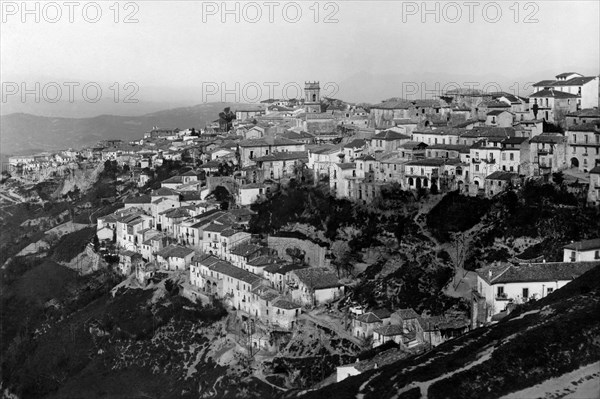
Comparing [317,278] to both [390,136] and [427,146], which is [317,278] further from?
[390,136]

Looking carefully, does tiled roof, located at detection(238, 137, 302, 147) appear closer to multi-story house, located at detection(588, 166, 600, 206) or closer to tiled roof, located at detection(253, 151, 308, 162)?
tiled roof, located at detection(253, 151, 308, 162)

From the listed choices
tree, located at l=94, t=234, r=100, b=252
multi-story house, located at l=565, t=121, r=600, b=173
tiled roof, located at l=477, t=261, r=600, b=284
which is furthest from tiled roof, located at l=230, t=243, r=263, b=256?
multi-story house, located at l=565, t=121, r=600, b=173

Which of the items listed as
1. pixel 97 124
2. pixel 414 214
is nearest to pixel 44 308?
pixel 414 214

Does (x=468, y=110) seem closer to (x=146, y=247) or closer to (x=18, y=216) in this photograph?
(x=146, y=247)

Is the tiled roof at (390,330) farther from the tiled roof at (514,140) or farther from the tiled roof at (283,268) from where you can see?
the tiled roof at (514,140)

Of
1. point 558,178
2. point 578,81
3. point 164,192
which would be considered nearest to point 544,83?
point 578,81
